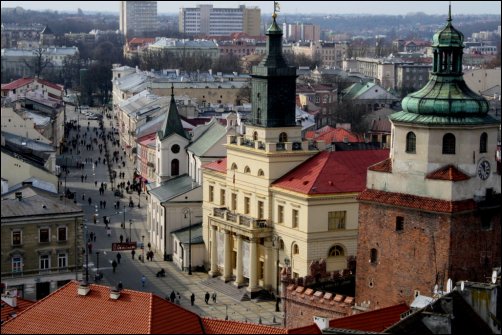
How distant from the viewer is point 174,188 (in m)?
75.5

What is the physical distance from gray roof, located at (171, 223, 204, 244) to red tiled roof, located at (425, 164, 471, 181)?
28.4 m

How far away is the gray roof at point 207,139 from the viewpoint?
243ft

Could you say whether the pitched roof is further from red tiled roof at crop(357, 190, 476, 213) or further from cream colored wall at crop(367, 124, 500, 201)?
cream colored wall at crop(367, 124, 500, 201)

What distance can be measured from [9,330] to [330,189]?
28.0m

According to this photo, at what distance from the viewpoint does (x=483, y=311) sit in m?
35.4

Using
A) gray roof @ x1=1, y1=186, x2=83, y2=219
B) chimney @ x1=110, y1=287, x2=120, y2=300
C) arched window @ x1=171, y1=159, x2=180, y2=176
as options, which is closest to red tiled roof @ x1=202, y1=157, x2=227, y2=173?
arched window @ x1=171, y1=159, x2=180, y2=176

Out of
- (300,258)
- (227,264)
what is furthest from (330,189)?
(227,264)

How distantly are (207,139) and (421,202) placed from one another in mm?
34491

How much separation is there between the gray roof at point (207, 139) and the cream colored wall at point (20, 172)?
10977 mm

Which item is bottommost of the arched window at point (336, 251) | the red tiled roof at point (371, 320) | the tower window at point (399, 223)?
the arched window at point (336, 251)

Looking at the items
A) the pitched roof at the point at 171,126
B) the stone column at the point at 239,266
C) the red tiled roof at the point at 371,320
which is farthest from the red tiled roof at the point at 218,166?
the red tiled roof at the point at 371,320

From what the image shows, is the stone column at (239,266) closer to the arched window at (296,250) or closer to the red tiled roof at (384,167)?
the arched window at (296,250)

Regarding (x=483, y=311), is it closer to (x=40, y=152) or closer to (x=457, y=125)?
(x=457, y=125)

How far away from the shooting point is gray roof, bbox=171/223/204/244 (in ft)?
228
